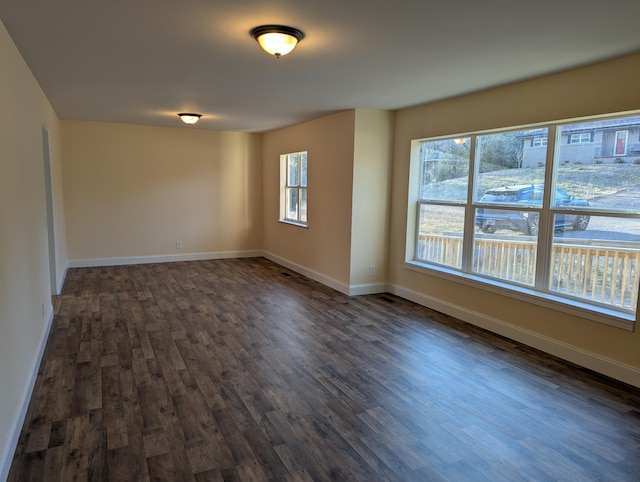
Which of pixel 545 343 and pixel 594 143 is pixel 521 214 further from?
pixel 545 343

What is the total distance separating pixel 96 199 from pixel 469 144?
5.97 metres

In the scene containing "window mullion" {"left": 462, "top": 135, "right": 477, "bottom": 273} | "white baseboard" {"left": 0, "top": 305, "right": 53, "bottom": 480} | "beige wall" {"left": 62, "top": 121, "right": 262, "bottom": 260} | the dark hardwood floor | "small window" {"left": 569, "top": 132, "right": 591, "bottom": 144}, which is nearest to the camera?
"white baseboard" {"left": 0, "top": 305, "right": 53, "bottom": 480}

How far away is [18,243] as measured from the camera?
2795mm

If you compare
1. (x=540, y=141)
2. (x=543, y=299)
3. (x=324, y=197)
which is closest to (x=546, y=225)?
(x=543, y=299)

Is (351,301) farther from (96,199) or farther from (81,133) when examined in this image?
(81,133)

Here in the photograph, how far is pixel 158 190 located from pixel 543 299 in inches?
249

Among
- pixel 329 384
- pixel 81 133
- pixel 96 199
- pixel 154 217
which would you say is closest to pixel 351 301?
pixel 329 384

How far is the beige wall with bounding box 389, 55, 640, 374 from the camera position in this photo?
3.17 metres

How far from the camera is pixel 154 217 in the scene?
7.54 metres

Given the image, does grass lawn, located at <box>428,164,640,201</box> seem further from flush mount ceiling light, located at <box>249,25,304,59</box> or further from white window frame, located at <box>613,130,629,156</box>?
flush mount ceiling light, located at <box>249,25,304,59</box>

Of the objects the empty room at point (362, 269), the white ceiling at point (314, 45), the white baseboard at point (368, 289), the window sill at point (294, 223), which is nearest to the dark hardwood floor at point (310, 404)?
the empty room at point (362, 269)

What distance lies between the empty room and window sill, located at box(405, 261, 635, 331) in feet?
0.07

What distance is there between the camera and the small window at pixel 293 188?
7.11 meters

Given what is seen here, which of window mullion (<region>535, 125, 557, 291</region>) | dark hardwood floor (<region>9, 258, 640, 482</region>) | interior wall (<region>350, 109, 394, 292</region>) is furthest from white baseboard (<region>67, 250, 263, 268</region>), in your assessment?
window mullion (<region>535, 125, 557, 291</region>)
